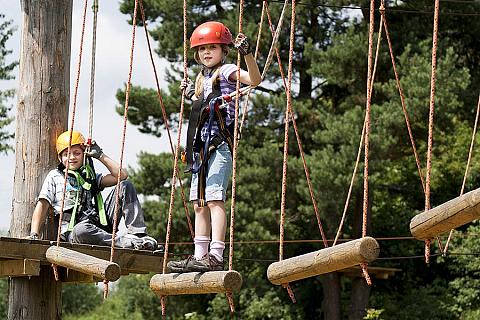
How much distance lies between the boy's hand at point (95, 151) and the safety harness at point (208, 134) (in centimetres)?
126

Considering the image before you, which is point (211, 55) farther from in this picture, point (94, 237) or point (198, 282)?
point (94, 237)

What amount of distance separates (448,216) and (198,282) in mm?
1213

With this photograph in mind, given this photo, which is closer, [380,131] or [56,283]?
[56,283]

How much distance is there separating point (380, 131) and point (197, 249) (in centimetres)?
1136

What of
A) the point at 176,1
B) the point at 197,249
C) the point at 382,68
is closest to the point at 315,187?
the point at 382,68

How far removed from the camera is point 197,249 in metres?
5.38

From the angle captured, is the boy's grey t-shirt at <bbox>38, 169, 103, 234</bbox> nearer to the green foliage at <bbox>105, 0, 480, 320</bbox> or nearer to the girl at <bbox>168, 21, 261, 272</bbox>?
the girl at <bbox>168, 21, 261, 272</bbox>

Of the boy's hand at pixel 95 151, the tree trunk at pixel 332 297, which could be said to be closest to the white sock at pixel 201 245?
the boy's hand at pixel 95 151

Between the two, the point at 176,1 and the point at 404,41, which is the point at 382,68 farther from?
the point at 176,1

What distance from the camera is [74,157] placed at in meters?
6.54

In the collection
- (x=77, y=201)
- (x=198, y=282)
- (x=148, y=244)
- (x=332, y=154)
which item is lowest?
(x=198, y=282)

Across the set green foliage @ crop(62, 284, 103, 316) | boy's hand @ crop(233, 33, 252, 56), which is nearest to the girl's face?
boy's hand @ crop(233, 33, 252, 56)

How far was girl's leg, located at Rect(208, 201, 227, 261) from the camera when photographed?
17.3ft

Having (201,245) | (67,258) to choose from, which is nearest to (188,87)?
(201,245)
